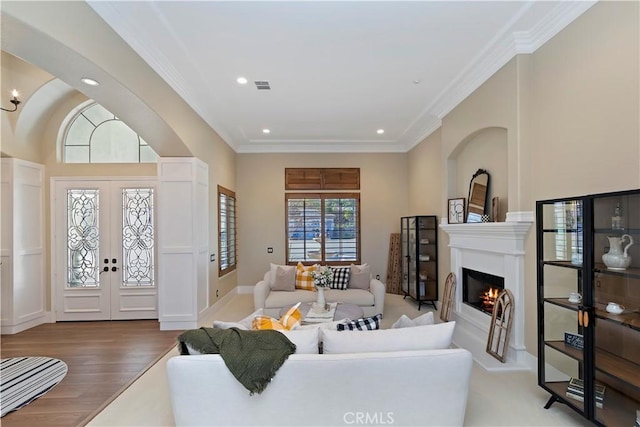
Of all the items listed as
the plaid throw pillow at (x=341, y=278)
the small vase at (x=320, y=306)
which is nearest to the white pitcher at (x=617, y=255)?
the small vase at (x=320, y=306)

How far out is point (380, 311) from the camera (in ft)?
17.5

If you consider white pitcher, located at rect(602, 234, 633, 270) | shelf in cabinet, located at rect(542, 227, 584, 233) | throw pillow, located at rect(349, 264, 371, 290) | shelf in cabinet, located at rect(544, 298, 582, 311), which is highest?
shelf in cabinet, located at rect(542, 227, 584, 233)

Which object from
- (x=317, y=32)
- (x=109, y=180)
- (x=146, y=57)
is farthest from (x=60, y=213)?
(x=317, y=32)

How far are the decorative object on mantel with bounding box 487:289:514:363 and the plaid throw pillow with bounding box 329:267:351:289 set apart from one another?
96.7 inches

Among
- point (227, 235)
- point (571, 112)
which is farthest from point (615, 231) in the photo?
point (227, 235)

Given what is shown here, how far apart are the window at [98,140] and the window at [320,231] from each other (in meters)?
3.26

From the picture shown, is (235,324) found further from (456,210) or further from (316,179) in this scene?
(316,179)

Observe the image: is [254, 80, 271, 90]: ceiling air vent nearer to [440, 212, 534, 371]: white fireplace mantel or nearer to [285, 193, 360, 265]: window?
[440, 212, 534, 371]: white fireplace mantel

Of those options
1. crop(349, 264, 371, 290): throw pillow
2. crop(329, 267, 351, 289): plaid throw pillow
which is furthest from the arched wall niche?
crop(329, 267, 351, 289): plaid throw pillow

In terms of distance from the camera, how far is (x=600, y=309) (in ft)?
7.66

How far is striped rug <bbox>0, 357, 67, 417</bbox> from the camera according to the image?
3.02 metres

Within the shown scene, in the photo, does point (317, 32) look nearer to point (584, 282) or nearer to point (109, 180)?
point (584, 282)

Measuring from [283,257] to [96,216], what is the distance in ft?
12.0

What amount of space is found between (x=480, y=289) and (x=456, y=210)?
3.81 ft
